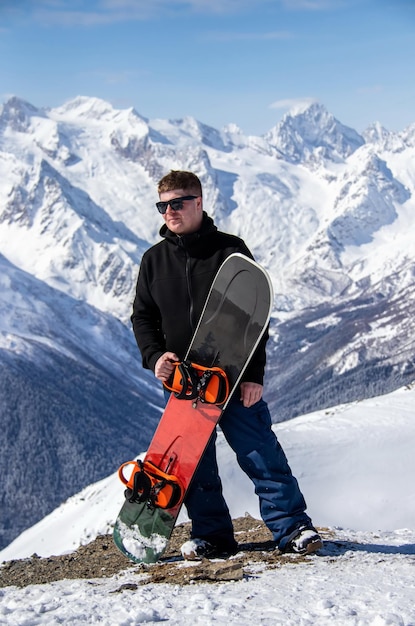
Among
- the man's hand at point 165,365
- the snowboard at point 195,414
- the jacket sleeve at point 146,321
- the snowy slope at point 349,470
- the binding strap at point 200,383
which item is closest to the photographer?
the binding strap at point 200,383

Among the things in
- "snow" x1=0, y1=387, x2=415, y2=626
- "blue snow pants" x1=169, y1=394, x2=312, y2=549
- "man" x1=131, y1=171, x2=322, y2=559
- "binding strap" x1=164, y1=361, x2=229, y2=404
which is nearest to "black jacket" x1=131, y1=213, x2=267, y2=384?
"man" x1=131, y1=171, x2=322, y2=559

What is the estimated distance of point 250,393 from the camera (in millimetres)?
10141

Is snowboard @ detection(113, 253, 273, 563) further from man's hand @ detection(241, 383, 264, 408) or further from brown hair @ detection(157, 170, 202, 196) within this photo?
brown hair @ detection(157, 170, 202, 196)

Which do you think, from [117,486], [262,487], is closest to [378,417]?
[117,486]

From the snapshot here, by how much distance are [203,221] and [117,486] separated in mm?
30574

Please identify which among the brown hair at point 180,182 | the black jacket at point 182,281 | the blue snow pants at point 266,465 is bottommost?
the blue snow pants at point 266,465

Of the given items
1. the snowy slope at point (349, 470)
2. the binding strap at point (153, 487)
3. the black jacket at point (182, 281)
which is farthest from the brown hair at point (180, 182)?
the snowy slope at point (349, 470)

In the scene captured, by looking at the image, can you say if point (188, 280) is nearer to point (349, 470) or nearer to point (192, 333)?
point (192, 333)

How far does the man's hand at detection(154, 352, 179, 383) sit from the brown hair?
6.89 ft

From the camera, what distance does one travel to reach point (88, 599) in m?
8.48

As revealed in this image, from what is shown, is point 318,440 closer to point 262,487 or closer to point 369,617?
point 262,487

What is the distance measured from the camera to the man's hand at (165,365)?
10.3 metres

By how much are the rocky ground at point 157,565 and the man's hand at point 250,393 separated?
1.93m

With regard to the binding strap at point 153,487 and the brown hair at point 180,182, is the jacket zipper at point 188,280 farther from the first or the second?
the binding strap at point 153,487
